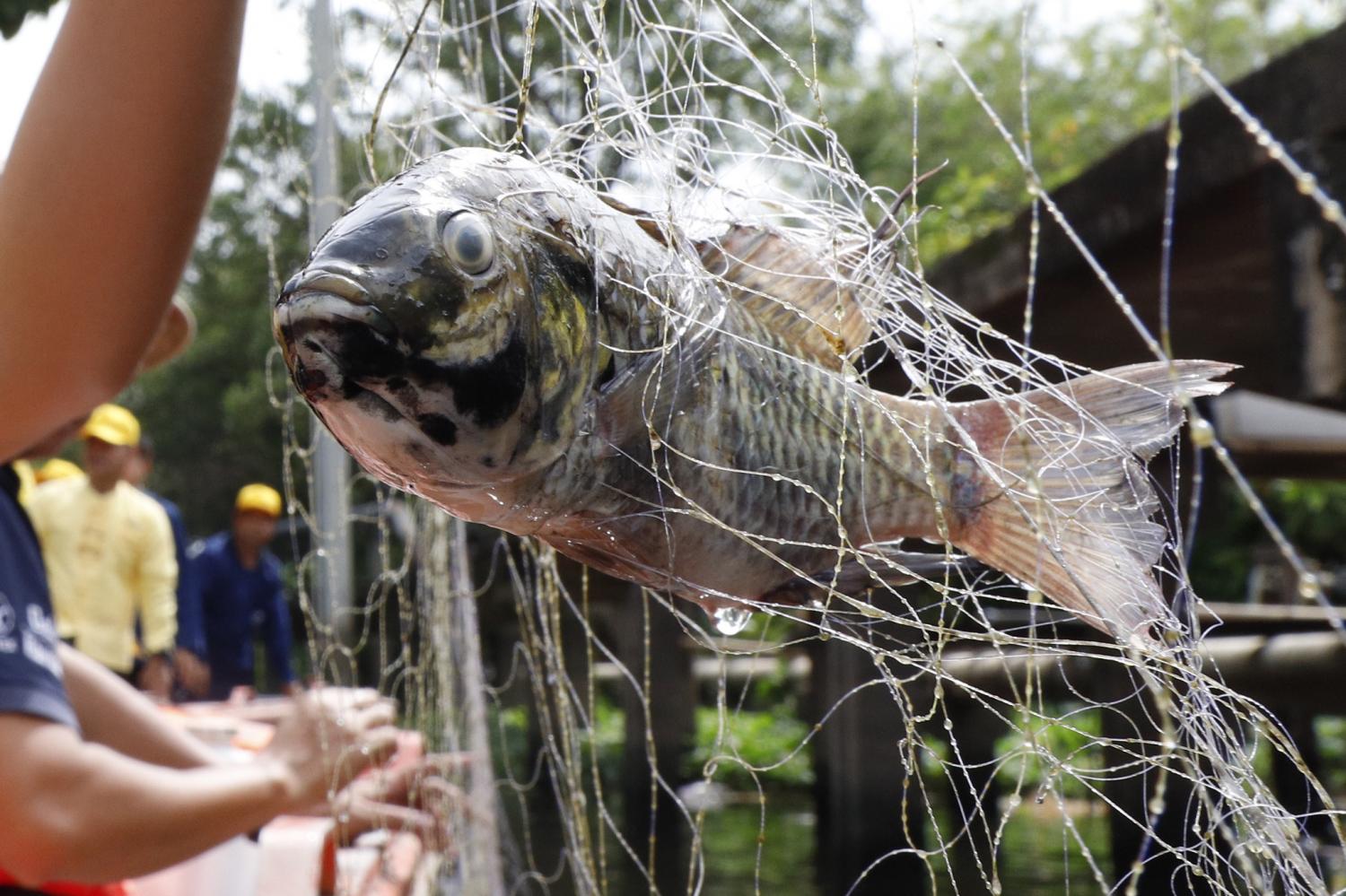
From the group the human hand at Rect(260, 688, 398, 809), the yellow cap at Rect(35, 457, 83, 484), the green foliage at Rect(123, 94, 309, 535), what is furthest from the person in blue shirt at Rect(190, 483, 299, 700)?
the human hand at Rect(260, 688, 398, 809)

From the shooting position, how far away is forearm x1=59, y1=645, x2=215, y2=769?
116 inches

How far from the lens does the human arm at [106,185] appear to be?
129 centimetres

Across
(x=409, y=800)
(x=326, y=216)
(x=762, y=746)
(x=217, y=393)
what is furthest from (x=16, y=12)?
→ (x=217, y=393)

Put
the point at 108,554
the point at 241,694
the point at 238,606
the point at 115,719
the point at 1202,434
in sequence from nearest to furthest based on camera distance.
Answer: the point at 1202,434 → the point at 115,719 → the point at 108,554 → the point at 241,694 → the point at 238,606

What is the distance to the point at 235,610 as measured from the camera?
10.0 metres

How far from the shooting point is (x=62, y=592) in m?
7.84

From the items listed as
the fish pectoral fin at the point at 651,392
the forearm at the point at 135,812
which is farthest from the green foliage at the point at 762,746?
the fish pectoral fin at the point at 651,392

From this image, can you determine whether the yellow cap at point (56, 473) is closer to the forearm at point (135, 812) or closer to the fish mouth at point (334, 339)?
the forearm at point (135, 812)

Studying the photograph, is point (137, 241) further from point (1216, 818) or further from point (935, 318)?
point (1216, 818)

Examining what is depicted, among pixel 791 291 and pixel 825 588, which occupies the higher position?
pixel 791 291

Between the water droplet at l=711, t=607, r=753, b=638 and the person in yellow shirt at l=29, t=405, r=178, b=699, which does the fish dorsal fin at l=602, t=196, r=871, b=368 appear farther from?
the person in yellow shirt at l=29, t=405, r=178, b=699

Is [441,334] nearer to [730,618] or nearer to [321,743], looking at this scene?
[730,618]

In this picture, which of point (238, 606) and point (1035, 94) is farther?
point (1035, 94)

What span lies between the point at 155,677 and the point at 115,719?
5932mm
